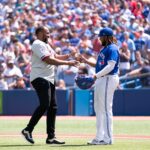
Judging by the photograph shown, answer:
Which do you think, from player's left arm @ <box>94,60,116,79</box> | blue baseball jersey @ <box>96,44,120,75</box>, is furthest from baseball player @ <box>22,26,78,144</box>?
player's left arm @ <box>94,60,116,79</box>

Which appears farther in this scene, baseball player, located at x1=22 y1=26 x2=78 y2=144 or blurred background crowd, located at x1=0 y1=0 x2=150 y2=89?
blurred background crowd, located at x1=0 y1=0 x2=150 y2=89

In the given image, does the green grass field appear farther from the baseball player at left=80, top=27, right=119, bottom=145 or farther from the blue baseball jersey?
the blue baseball jersey

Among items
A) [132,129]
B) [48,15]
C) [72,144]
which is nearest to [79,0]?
[48,15]

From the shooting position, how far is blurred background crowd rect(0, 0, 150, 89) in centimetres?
2302

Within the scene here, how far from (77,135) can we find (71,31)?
11.9m

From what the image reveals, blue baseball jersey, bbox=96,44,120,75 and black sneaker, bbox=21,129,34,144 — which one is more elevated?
blue baseball jersey, bbox=96,44,120,75

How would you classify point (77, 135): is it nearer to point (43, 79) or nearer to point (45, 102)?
point (45, 102)

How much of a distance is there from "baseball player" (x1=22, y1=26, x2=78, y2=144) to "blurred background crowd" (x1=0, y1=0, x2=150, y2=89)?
973 centimetres

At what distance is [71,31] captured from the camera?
84.5ft

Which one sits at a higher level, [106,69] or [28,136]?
[106,69]

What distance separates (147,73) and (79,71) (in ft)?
7.28

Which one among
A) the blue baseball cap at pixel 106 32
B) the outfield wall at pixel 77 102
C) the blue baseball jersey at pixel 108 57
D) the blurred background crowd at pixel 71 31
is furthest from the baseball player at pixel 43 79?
the outfield wall at pixel 77 102

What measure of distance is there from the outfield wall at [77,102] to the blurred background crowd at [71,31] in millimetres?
403

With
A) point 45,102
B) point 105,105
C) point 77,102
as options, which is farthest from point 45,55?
point 77,102
